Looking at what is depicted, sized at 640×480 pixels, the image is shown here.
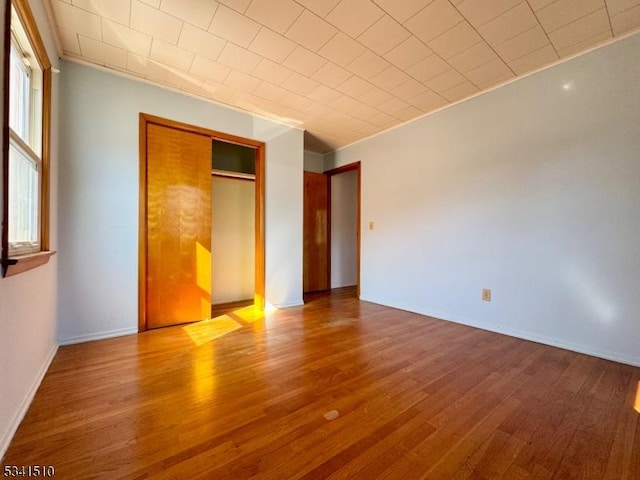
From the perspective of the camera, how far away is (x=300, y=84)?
2768mm

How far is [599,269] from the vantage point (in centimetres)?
217

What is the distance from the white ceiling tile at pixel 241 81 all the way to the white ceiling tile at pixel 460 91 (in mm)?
2040

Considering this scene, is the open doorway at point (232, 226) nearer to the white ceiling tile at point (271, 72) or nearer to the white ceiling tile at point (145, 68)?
the white ceiling tile at point (145, 68)

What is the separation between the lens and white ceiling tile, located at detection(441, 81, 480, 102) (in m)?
2.76

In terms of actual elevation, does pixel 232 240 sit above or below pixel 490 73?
below

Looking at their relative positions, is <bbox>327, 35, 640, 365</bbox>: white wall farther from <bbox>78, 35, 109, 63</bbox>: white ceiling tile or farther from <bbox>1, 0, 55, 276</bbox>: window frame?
<bbox>1, 0, 55, 276</bbox>: window frame

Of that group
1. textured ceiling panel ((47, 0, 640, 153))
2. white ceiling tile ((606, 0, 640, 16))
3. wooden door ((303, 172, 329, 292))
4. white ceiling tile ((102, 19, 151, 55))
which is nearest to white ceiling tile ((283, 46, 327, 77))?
textured ceiling panel ((47, 0, 640, 153))

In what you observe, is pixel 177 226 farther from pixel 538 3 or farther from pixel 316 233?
pixel 538 3

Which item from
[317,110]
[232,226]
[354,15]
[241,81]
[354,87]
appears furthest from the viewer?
[232,226]

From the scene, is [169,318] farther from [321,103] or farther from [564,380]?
[564,380]

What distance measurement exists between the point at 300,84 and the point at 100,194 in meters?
2.24

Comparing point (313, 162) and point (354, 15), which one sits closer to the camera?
point (354, 15)

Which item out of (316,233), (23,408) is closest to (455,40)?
(316,233)

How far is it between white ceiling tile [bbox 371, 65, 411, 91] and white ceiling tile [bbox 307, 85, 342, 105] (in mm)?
454
